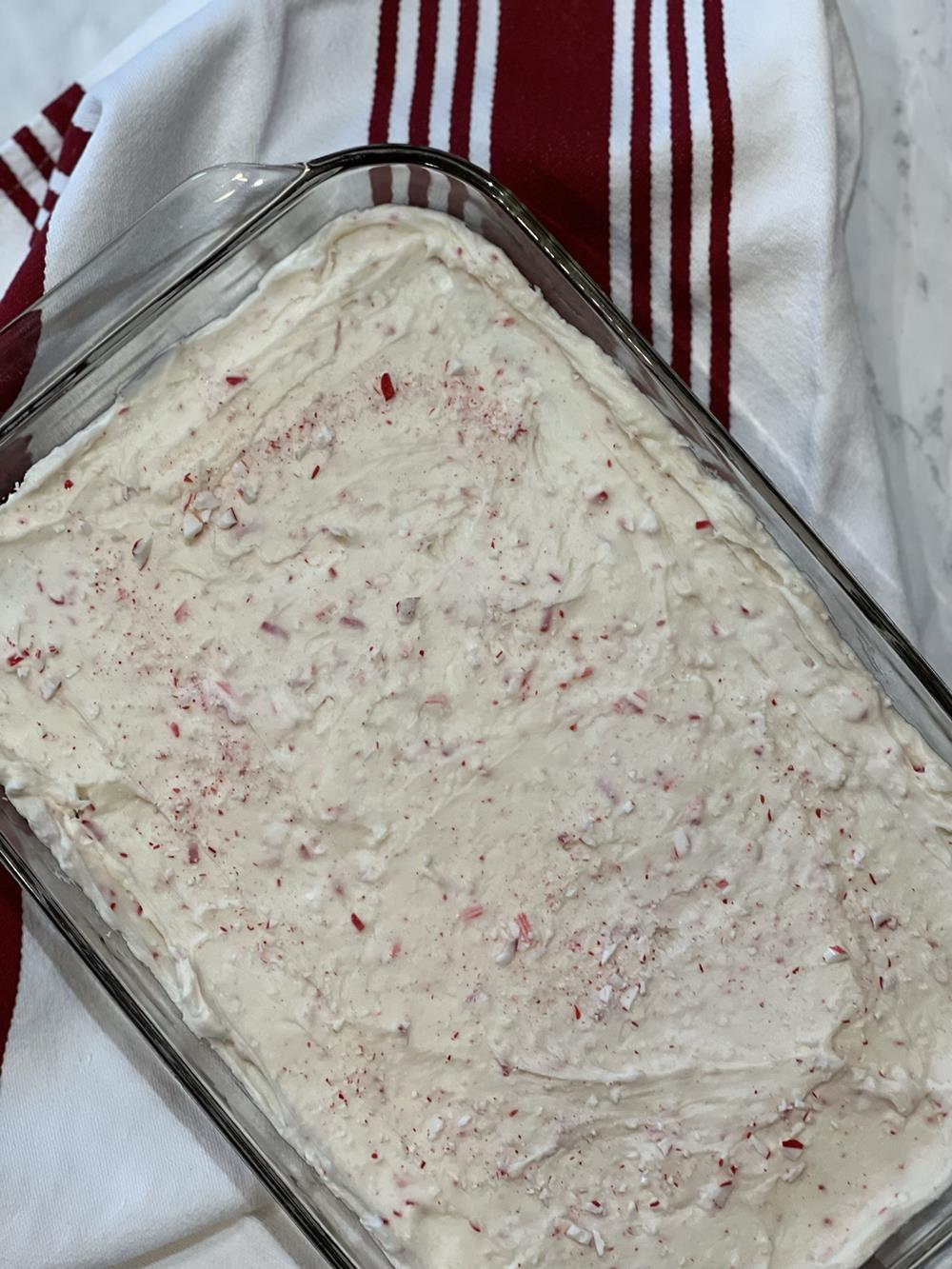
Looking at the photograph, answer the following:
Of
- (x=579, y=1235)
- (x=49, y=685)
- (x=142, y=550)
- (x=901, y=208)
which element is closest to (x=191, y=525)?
(x=142, y=550)

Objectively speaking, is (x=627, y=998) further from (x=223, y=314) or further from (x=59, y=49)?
(x=59, y=49)

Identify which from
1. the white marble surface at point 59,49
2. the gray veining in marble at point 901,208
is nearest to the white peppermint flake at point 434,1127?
the gray veining in marble at point 901,208

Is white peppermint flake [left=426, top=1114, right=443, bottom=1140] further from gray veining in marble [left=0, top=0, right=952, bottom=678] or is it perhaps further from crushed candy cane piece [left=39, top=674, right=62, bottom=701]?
gray veining in marble [left=0, top=0, right=952, bottom=678]

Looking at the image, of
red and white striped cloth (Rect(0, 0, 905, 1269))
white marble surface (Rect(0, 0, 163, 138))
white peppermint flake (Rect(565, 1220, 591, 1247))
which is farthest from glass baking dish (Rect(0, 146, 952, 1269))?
white marble surface (Rect(0, 0, 163, 138))

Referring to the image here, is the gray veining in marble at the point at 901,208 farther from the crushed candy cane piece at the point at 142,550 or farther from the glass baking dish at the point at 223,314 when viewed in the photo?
the crushed candy cane piece at the point at 142,550

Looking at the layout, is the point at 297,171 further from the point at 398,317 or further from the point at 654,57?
the point at 654,57
